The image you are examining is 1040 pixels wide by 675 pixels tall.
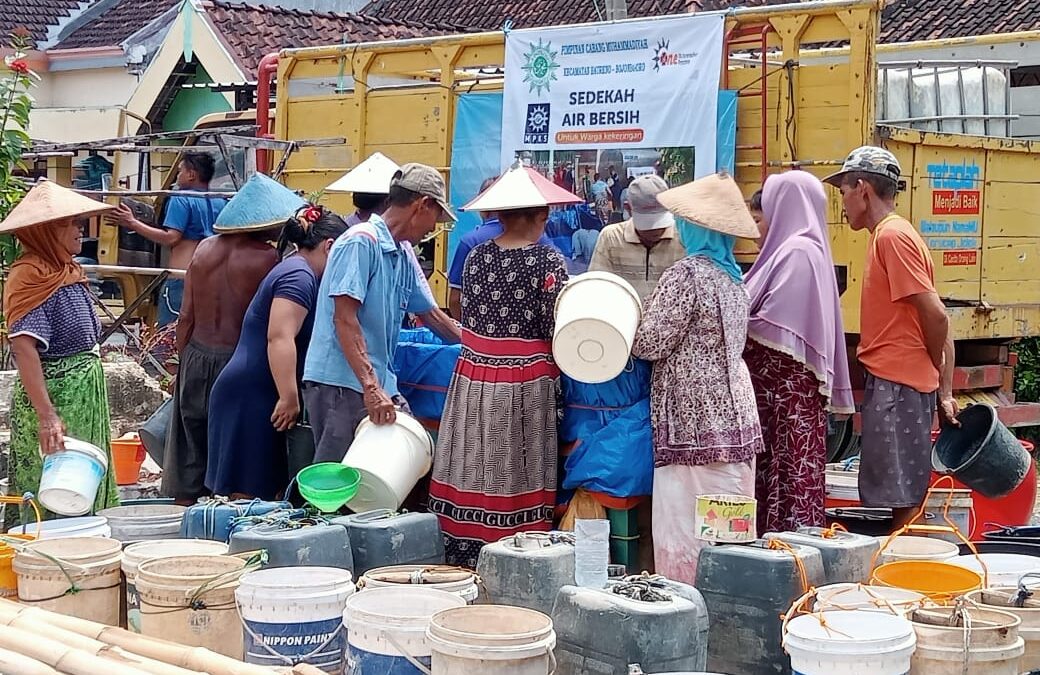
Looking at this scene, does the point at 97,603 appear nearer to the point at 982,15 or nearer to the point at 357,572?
the point at 357,572

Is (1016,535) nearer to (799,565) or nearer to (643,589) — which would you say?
(799,565)

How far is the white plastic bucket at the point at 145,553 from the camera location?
3.71 meters

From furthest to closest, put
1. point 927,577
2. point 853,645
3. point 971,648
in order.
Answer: point 927,577
point 971,648
point 853,645

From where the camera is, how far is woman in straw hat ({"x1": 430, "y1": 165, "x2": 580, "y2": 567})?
4.55 metres

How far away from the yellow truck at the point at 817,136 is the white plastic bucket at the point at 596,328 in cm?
281

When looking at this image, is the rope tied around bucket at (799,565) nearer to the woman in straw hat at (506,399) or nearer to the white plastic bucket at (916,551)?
the white plastic bucket at (916,551)

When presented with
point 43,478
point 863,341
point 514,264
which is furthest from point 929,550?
point 43,478

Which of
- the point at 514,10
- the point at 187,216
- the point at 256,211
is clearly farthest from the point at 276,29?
the point at 256,211

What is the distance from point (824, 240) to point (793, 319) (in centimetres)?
37

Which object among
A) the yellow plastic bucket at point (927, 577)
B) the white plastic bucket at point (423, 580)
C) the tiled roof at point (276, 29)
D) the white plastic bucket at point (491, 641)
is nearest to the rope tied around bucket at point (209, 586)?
the white plastic bucket at point (423, 580)

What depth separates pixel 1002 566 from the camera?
3.79 meters

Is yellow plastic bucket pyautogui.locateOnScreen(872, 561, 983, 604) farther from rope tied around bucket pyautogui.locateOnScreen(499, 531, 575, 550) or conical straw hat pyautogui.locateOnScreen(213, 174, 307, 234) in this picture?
conical straw hat pyautogui.locateOnScreen(213, 174, 307, 234)

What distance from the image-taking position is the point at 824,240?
4625 mm

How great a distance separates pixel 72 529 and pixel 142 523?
0.97 ft
